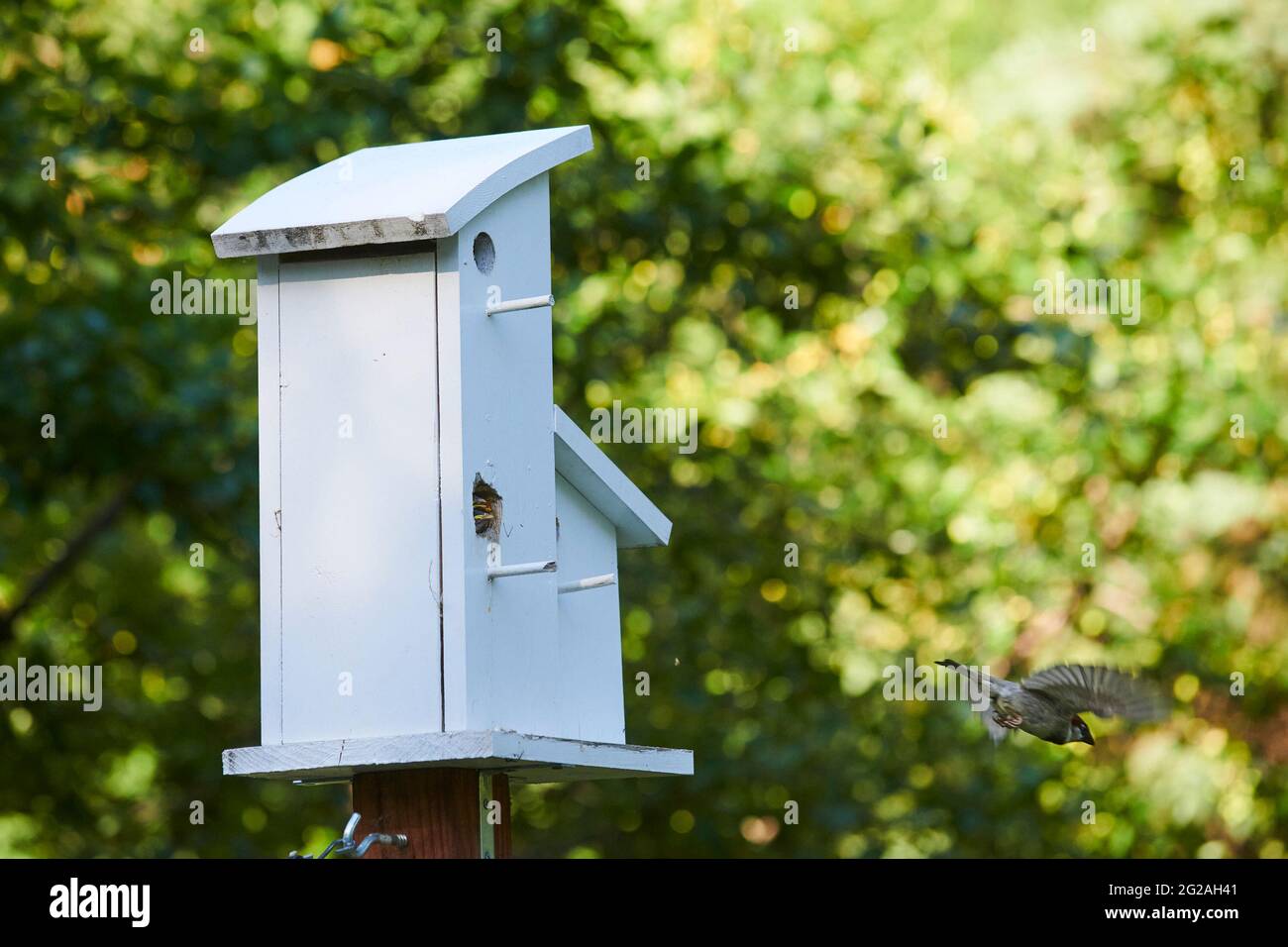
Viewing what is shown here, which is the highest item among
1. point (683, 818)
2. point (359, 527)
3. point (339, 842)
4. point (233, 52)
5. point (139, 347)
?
point (233, 52)

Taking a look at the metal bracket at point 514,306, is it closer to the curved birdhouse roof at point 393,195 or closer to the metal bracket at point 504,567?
the curved birdhouse roof at point 393,195

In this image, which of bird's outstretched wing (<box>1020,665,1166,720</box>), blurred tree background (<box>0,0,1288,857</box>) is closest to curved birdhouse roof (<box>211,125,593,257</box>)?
bird's outstretched wing (<box>1020,665,1166,720</box>)

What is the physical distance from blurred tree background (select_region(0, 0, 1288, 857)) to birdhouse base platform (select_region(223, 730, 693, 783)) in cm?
363

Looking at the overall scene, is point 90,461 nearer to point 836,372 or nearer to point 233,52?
point 233,52

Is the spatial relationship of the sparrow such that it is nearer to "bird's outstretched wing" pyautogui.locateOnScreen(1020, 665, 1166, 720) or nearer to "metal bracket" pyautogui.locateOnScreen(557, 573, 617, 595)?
"bird's outstretched wing" pyautogui.locateOnScreen(1020, 665, 1166, 720)

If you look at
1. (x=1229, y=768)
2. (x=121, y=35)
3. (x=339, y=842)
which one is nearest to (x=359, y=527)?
(x=339, y=842)

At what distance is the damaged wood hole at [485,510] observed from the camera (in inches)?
114

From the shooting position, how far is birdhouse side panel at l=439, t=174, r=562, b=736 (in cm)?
281

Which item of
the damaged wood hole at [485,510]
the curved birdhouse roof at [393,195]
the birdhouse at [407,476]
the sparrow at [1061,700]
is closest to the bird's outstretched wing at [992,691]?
the sparrow at [1061,700]

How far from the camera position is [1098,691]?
310 centimetres

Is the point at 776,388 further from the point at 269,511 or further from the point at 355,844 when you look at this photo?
the point at 355,844

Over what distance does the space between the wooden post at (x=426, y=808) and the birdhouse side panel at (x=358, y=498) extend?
0.13 m

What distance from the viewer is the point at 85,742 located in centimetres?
775

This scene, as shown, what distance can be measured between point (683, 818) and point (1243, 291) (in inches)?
149
